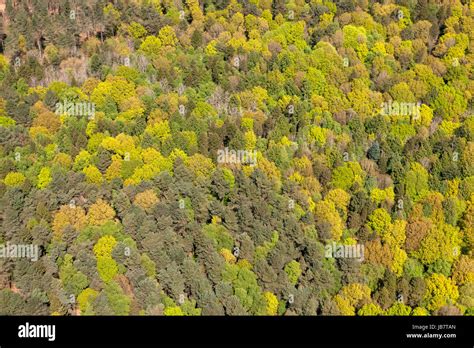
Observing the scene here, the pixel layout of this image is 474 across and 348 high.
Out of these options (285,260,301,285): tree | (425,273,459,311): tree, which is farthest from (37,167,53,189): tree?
(425,273,459,311): tree

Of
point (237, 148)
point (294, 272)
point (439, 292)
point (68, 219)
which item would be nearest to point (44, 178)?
point (68, 219)

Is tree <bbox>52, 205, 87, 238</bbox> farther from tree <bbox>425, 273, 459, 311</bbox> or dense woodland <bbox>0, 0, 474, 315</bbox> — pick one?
tree <bbox>425, 273, 459, 311</bbox>

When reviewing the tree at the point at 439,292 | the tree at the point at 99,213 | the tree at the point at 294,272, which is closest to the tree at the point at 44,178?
the tree at the point at 99,213

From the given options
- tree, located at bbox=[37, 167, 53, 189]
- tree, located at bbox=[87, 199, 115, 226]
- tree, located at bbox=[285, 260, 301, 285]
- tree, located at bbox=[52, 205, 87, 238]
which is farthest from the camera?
tree, located at bbox=[37, 167, 53, 189]

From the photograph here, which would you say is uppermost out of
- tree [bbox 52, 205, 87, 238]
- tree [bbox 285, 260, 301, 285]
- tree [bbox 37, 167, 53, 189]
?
tree [bbox 37, 167, 53, 189]

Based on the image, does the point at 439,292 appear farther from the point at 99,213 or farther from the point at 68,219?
the point at 68,219

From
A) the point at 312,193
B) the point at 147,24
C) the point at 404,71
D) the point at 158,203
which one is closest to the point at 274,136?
the point at 312,193

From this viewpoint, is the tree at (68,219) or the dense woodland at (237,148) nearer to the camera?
the dense woodland at (237,148)

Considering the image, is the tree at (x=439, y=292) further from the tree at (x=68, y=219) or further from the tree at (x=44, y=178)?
the tree at (x=44, y=178)
